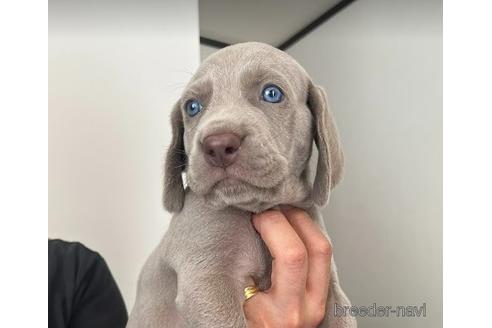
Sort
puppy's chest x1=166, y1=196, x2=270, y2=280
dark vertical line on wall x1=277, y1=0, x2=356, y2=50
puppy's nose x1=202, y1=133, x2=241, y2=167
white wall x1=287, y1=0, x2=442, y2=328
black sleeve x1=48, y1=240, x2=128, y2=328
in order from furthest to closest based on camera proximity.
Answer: black sleeve x1=48, y1=240, x2=128, y2=328 < dark vertical line on wall x1=277, y1=0, x2=356, y2=50 < white wall x1=287, y1=0, x2=442, y2=328 < puppy's chest x1=166, y1=196, x2=270, y2=280 < puppy's nose x1=202, y1=133, x2=241, y2=167

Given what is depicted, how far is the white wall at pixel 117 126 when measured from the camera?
183cm

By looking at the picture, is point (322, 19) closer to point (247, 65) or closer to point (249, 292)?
point (247, 65)

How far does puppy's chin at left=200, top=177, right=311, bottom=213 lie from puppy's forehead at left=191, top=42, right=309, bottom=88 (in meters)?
0.33

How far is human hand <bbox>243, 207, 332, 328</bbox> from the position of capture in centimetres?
138

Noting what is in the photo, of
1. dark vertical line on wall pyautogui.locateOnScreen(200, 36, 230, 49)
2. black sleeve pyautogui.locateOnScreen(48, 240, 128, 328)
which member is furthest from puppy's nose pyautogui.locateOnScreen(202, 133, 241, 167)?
black sleeve pyautogui.locateOnScreen(48, 240, 128, 328)

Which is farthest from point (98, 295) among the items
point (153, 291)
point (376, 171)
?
point (376, 171)

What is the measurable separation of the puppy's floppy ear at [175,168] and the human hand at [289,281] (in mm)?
276

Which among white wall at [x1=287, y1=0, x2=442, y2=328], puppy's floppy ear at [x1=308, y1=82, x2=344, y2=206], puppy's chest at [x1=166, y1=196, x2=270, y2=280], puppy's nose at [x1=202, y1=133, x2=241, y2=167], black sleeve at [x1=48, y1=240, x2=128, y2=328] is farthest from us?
black sleeve at [x1=48, y1=240, x2=128, y2=328]

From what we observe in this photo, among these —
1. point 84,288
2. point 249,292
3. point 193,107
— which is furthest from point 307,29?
point 84,288

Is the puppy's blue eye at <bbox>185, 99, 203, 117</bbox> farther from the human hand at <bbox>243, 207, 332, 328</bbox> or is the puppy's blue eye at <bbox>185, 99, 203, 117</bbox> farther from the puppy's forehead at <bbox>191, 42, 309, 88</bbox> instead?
the human hand at <bbox>243, 207, 332, 328</bbox>

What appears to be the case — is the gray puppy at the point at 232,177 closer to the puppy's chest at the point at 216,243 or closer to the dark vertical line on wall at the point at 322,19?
the puppy's chest at the point at 216,243

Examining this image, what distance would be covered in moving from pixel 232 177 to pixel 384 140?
95 centimetres

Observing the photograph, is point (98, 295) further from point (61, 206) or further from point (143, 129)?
point (143, 129)
